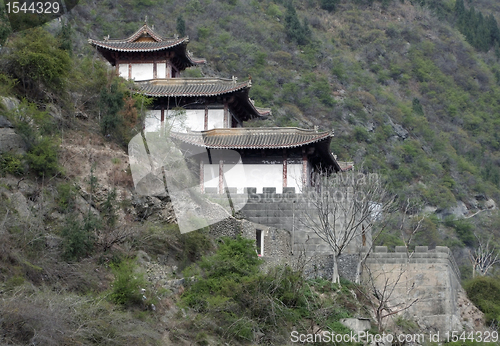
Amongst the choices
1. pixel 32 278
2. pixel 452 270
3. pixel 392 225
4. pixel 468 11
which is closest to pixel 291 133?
pixel 452 270

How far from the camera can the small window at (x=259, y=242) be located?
29159mm

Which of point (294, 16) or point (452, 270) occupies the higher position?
point (294, 16)

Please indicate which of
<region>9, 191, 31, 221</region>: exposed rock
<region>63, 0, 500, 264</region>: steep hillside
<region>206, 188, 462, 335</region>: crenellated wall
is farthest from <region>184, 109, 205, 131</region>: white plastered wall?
<region>63, 0, 500, 264</region>: steep hillside

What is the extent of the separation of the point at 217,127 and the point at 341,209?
911cm

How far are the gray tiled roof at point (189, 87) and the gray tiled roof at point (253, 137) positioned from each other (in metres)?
2.46

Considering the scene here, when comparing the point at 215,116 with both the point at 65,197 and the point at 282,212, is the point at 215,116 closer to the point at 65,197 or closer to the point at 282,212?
the point at 282,212

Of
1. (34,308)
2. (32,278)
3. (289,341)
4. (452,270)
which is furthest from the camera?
(452,270)

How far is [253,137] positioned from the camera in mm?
34719

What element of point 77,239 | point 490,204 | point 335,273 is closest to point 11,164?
point 77,239

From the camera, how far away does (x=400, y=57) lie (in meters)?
88.0

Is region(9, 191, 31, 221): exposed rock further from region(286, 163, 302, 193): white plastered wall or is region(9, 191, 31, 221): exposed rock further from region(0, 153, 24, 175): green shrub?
region(286, 163, 302, 193): white plastered wall

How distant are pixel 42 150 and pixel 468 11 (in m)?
87.9

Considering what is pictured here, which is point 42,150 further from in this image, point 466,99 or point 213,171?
point 466,99

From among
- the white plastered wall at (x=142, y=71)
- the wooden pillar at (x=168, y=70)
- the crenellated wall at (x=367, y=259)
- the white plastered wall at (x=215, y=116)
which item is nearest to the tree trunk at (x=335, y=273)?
the crenellated wall at (x=367, y=259)
